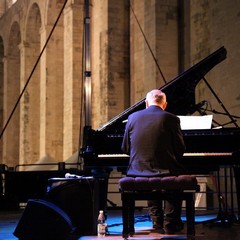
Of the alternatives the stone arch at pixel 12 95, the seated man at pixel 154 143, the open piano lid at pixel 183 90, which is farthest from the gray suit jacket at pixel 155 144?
the stone arch at pixel 12 95

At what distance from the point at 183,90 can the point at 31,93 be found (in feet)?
65.9

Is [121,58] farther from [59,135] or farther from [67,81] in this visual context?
[59,135]

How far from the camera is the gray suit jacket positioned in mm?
5430

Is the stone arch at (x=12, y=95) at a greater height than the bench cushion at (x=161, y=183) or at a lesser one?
greater

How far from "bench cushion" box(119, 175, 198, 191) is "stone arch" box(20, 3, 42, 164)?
806 inches

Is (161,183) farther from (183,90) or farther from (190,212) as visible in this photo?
(183,90)

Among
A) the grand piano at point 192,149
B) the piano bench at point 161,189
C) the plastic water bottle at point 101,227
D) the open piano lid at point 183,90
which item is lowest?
the plastic water bottle at point 101,227

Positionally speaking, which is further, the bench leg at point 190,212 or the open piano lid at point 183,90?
the open piano lid at point 183,90

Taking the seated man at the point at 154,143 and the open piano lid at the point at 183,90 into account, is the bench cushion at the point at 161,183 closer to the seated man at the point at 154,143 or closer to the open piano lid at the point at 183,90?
the seated man at the point at 154,143

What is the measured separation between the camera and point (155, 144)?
544cm

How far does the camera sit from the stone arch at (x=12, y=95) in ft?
94.6

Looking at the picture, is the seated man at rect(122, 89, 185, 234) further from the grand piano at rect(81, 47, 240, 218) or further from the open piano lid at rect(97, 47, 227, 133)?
the open piano lid at rect(97, 47, 227, 133)

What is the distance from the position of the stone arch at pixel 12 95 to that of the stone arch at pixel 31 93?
232cm

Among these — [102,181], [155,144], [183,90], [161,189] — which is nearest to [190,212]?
[161,189]
